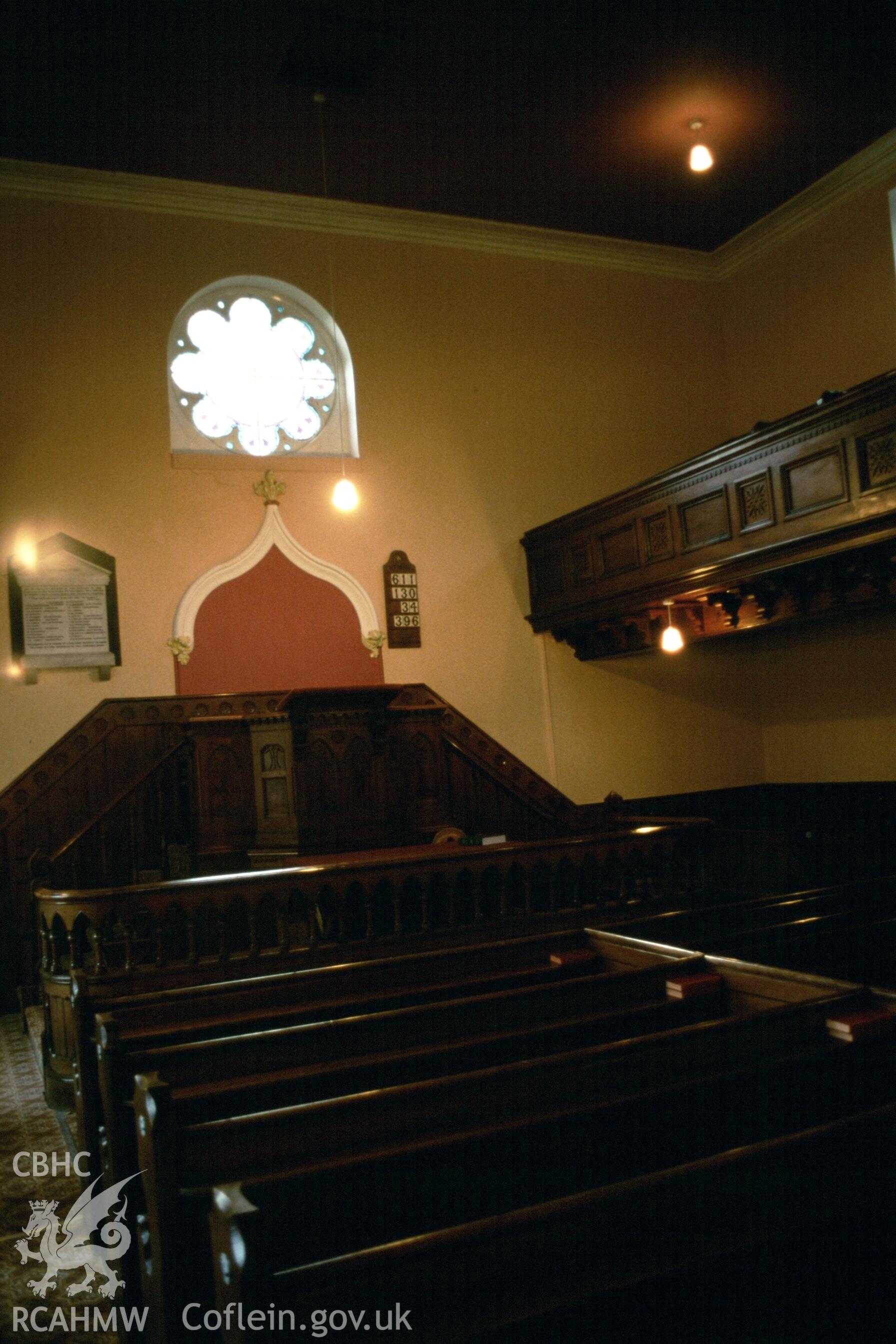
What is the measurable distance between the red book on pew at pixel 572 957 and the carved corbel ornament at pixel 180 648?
4.83 metres

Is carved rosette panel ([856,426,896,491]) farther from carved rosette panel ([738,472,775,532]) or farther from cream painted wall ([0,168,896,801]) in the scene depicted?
cream painted wall ([0,168,896,801])

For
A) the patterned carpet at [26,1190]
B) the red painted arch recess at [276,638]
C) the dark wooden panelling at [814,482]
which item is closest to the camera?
the patterned carpet at [26,1190]

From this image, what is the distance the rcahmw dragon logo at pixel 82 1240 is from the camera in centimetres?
275

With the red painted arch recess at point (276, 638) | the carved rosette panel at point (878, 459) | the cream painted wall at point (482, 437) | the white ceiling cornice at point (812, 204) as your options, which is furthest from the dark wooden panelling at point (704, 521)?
the white ceiling cornice at point (812, 204)

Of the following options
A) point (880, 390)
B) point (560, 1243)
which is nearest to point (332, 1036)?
point (560, 1243)

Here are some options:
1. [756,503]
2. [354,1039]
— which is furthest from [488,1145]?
[756,503]

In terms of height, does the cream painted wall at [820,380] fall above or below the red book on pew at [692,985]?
above

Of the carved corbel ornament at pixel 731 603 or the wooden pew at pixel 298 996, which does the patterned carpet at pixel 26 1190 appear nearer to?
the wooden pew at pixel 298 996

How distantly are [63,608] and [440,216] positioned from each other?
16.8 ft

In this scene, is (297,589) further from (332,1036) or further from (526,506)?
(332,1036)

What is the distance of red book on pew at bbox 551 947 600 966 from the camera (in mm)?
4105

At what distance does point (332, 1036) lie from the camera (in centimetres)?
321

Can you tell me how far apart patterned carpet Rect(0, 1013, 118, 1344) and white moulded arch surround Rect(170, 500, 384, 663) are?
3.39m

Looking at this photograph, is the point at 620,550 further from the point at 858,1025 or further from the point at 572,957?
the point at 858,1025
